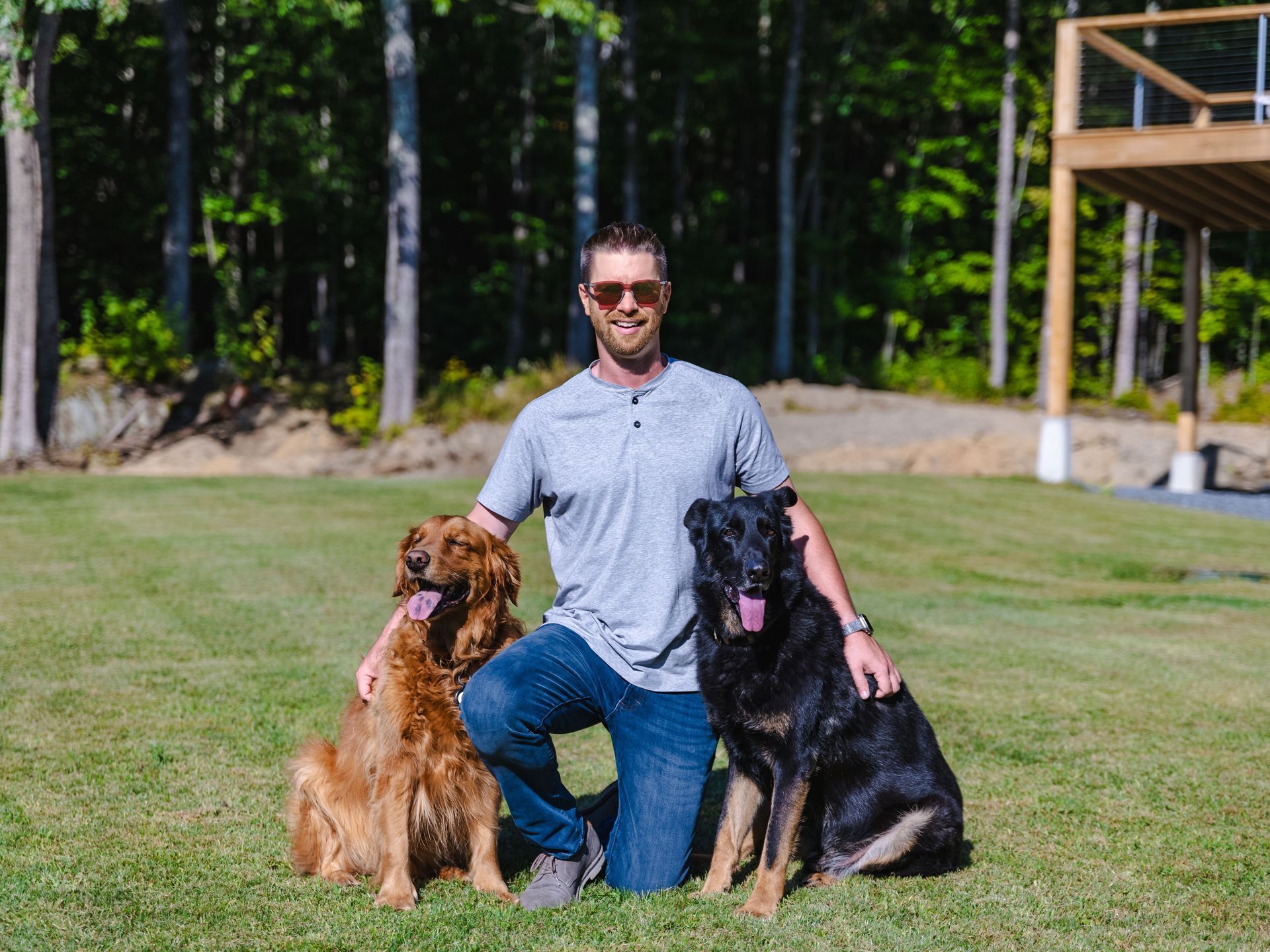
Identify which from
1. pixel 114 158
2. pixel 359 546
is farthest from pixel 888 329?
pixel 359 546

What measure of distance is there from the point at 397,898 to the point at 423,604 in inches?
37.6

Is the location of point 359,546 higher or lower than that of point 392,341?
lower

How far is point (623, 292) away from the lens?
402 centimetres

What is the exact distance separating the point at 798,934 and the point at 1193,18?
45.9 ft

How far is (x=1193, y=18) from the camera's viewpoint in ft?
46.2

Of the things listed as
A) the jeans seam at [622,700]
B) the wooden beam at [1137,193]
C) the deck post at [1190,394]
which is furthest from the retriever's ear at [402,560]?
the deck post at [1190,394]

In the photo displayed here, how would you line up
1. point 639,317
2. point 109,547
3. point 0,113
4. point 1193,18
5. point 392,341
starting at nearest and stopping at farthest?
1. point 639,317
2. point 109,547
3. point 1193,18
4. point 0,113
5. point 392,341

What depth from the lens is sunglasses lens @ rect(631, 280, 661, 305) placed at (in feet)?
13.1

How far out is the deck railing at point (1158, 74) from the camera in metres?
14.3

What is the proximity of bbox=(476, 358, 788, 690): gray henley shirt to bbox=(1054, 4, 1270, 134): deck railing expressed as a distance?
1236cm

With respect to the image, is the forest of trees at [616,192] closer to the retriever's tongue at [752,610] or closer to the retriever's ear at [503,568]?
the retriever's ear at [503,568]

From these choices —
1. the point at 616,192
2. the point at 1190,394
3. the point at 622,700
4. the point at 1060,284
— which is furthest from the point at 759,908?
the point at 616,192

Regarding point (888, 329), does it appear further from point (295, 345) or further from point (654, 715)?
point (654, 715)

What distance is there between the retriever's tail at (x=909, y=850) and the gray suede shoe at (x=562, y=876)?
795 mm
